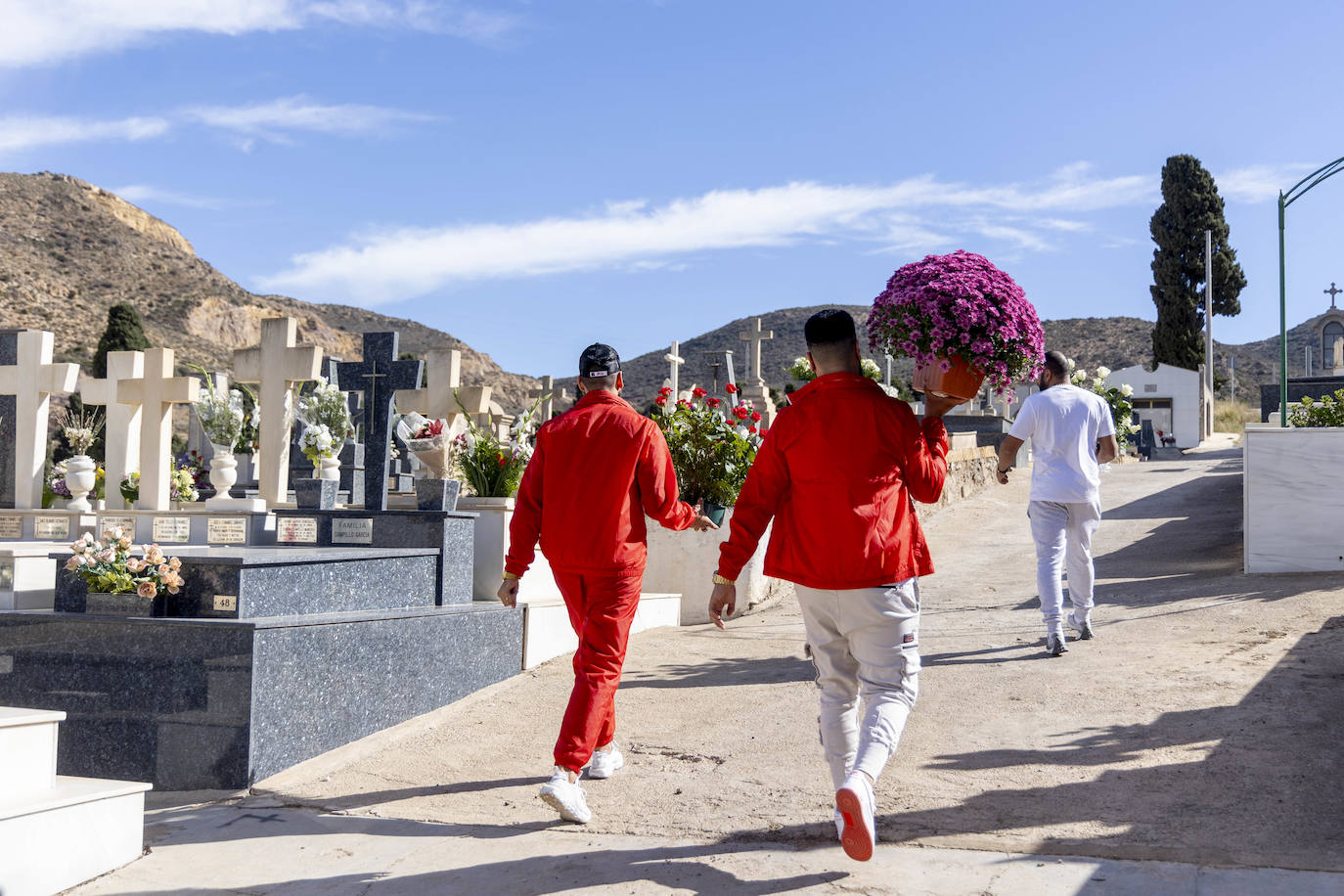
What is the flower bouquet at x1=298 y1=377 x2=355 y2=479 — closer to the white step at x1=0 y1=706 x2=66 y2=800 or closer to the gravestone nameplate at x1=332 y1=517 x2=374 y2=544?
the gravestone nameplate at x1=332 y1=517 x2=374 y2=544

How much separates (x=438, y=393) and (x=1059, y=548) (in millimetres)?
5472

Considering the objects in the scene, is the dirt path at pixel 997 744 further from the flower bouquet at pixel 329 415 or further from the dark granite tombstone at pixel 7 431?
the dark granite tombstone at pixel 7 431

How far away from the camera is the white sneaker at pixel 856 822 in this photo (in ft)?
10.8

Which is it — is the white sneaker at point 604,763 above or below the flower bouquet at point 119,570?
below

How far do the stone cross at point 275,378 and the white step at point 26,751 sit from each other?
5330 mm

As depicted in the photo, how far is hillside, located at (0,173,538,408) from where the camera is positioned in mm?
44031

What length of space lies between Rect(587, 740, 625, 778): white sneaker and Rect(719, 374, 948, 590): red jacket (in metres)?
1.32

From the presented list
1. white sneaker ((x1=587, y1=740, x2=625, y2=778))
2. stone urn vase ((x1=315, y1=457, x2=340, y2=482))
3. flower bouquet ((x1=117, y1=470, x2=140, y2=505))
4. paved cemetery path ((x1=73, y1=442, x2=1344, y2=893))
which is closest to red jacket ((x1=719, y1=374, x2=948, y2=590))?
paved cemetery path ((x1=73, y1=442, x2=1344, y2=893))

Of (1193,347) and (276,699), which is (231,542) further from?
(1193,347)

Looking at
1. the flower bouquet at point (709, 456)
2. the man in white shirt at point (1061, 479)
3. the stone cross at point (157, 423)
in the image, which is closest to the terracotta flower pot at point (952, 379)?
the man in white shirt at point (1061, 479)

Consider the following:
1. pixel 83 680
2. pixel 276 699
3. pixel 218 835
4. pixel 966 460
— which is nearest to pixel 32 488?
pixel 83 680

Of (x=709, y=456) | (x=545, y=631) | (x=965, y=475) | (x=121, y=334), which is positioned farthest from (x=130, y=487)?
(x=121, y=334)

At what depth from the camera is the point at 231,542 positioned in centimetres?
830

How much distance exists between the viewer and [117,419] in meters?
10.4
